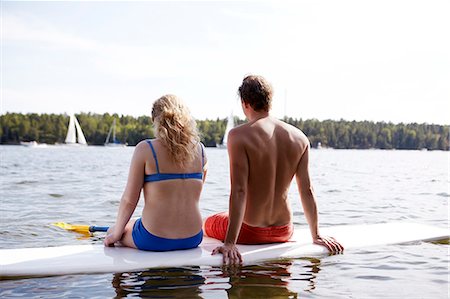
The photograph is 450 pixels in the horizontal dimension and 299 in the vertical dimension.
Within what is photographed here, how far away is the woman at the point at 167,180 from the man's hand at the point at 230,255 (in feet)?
1.07

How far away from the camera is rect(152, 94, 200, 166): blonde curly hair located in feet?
14.7

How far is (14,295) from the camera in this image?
4145mm

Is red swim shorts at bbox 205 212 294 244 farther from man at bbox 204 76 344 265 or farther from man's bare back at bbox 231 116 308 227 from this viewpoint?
man's bare back at bbox 231 116 308 227

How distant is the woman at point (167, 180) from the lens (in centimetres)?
448

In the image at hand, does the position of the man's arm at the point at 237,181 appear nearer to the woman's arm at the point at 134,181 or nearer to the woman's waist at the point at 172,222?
the woman's waist at the point at 172,222

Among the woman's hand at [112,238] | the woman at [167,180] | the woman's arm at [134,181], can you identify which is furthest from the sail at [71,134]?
the woman's arm at [134,181]

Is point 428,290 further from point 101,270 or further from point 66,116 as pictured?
point 66,116

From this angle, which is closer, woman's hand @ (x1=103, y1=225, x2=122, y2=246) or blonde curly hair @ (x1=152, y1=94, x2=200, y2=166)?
blonde curly hair @ (x1=152, y1=94, x2=200, y2=166)

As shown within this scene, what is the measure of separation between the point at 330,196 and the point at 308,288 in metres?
9.99

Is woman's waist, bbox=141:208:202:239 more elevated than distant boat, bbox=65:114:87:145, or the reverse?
distant boat, bbox=65:114:87:145

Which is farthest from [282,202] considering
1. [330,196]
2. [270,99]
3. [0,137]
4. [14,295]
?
[0,137]

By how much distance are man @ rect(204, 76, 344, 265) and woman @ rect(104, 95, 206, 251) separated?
314mm

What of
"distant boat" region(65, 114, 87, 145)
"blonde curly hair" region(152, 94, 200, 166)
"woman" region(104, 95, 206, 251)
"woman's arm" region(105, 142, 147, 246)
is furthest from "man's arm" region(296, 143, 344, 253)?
"distant boat" region(65, 114, 87, 145)

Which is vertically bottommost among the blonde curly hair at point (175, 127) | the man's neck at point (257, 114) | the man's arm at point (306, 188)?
the man's arm at point (306, 188)
